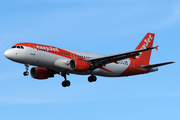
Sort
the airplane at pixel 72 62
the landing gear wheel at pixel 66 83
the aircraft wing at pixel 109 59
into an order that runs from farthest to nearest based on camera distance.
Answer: the landing gear wheel at pixel 66 83 → the aircraft wing at pixel 109 59 → the airplane at pixel 72 62

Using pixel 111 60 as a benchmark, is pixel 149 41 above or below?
above

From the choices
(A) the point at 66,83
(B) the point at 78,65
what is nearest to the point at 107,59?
(B) the point at 78,65

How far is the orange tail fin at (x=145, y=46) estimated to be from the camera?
2013 inches

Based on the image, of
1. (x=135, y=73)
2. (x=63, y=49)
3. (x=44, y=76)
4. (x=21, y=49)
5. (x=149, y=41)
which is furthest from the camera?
(x=149, y=41)

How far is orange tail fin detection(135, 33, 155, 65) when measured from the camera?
51.1m

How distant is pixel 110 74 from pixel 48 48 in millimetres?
10061

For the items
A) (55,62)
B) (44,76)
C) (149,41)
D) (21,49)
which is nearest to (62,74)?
A: (44,76)

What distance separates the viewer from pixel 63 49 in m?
42.9

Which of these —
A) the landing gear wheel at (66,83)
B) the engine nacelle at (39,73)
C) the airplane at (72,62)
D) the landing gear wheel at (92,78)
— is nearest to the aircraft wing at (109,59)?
the airplane at (72,62)

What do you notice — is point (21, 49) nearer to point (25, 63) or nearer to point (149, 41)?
point (25, 63)

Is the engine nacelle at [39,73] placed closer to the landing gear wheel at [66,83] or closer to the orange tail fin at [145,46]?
the landing gear wheel at [66,83]

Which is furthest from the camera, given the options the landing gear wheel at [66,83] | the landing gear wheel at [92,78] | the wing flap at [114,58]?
the landing gear wheel at [66,83]

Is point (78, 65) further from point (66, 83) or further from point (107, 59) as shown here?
point (66, 83)

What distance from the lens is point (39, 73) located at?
45.9 meters
